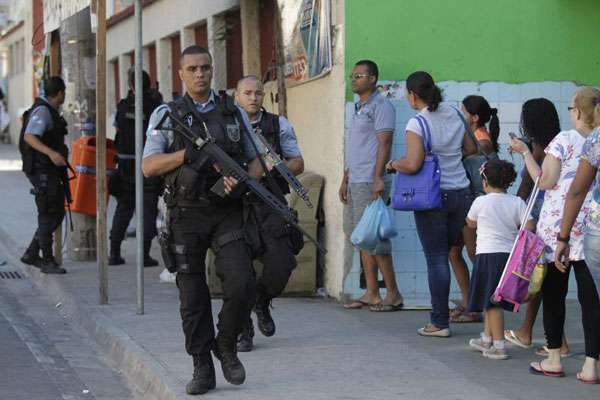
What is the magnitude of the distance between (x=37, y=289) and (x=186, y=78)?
6.29 meters

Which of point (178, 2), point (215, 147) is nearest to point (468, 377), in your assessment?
point (215, 147)

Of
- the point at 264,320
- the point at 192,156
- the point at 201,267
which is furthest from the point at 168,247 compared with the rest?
the point at 264,320

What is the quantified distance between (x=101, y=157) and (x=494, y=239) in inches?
151

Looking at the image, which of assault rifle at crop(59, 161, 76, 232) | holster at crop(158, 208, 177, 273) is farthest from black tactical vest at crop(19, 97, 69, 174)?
holster at crop(158, 208, 177, 273)

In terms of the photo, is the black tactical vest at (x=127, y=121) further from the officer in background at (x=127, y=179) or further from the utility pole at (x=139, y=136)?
the utility pole at (x=139, y=136)

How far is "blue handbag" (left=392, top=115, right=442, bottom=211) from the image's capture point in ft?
29.1

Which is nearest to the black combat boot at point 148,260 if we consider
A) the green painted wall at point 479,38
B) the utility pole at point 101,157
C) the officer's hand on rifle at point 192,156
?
the utility pole at point 101,157

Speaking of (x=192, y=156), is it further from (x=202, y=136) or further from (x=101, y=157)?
(x=101, y=157)

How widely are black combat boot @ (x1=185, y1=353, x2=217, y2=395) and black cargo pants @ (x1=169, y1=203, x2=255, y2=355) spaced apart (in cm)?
6

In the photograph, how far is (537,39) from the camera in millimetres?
10719

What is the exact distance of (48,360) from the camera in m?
9.08

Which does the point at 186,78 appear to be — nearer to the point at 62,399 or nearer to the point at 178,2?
the point at 62,399

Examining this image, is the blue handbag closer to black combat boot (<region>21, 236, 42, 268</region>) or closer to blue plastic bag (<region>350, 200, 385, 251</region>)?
blue plastic bag (<region>350, 200, 385, 251</region>)

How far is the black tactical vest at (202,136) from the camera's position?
22.6 ft
